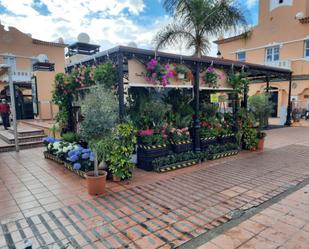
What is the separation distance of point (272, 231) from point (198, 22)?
8517mm

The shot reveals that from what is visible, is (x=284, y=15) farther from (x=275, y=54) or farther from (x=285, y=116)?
(x=285, y=116)

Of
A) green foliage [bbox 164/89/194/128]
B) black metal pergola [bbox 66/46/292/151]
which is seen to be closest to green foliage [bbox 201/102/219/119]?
green foliage [bbox 164/89/194/128]

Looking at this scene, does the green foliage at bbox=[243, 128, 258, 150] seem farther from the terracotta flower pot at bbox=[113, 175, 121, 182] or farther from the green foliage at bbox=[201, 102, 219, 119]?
the terracotta flower pot at bbox=[113, 175, 121, 182]

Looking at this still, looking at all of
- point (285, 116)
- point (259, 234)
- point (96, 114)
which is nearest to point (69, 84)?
point (96, 114)

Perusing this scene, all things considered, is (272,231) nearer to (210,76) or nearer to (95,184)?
(95,184)

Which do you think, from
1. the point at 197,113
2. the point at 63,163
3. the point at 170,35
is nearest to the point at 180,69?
the point at 197,113

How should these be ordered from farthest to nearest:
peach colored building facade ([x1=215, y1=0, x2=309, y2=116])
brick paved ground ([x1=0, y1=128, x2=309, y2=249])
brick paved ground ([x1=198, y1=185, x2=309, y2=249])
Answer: peach colored building facade ([x1=215, y1=0, x2=309, y2=116]) → brick paved ground ([x1=0, y1=128, x2=309, y2=249]) → brick paved ground ([x1=198, y1=185, x2=309, y2=249])

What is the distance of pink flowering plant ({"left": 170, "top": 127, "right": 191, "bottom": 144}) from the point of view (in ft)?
16.6

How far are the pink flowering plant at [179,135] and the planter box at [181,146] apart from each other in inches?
2.7

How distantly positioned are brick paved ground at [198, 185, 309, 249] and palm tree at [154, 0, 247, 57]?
7693mm

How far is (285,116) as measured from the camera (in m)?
12.8

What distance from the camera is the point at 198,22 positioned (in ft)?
29.3

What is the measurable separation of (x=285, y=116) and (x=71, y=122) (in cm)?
1217

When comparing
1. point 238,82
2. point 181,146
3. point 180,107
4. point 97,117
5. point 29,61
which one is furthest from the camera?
point 29,61
